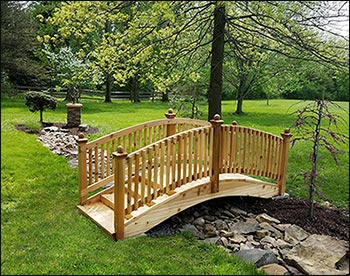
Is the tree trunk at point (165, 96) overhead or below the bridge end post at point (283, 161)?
overhead

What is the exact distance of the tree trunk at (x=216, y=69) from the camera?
419 centimetres

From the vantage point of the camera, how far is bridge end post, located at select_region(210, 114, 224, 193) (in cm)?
359

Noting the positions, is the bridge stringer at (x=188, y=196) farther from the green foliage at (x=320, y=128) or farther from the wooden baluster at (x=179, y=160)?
the green foliage at (x=320, y=128)

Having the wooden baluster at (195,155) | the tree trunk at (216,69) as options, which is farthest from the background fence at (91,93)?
the tree trunk at (216,69)

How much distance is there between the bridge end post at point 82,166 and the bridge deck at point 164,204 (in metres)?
0.10

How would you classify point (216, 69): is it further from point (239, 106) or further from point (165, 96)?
point (165, 96)

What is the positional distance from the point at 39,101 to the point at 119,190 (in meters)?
0.96

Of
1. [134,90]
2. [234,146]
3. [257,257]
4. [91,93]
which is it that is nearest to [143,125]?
[134,90]

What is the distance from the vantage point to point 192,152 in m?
3.79

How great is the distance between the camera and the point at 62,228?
2693 millimetres

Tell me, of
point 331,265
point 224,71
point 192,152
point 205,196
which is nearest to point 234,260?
point 331,265

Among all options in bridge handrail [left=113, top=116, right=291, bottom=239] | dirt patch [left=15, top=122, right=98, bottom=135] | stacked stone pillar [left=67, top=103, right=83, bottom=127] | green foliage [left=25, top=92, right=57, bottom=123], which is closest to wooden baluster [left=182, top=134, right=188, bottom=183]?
bridge handrail [left=113, top=116, right=291, bottom=239]

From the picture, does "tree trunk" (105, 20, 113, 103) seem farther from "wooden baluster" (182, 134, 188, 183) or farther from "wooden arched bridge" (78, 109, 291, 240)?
"wooden baluster" (182, 134, 188, 183)

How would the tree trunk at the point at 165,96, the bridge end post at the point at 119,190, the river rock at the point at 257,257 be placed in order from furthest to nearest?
the tree trunk at the point at 165,96
the bridge end post at the point at 119,190
the river rock at the point at 257,257
